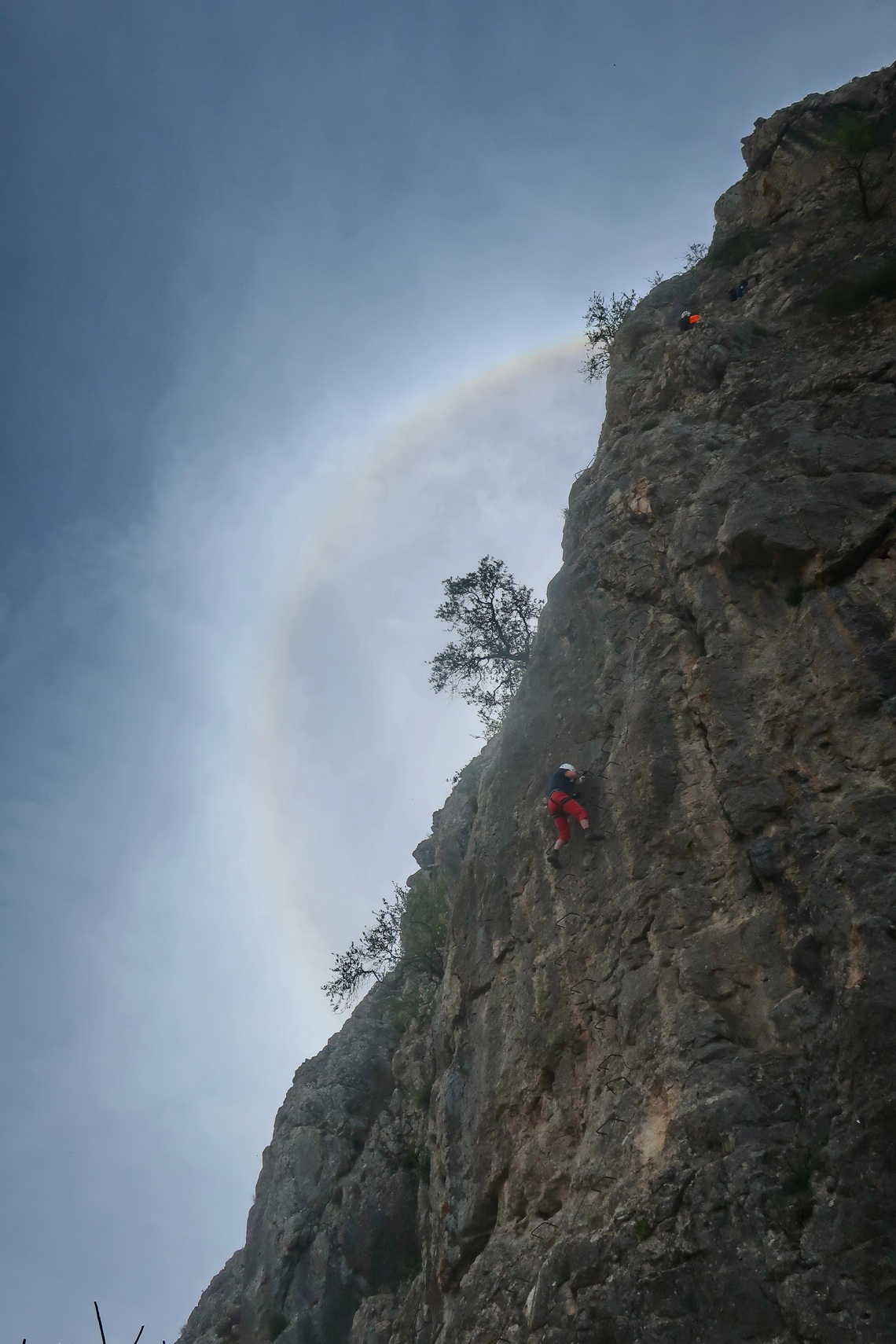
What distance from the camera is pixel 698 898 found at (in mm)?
13242

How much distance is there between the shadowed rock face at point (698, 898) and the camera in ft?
32.7

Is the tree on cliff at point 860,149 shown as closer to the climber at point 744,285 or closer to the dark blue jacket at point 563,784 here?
the climber at point 744,285

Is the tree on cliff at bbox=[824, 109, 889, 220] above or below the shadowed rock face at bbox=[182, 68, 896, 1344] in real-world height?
above

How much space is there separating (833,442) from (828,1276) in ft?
40.8

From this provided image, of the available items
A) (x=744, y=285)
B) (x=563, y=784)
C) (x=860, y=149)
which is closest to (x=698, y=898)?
(x=563, y=784)

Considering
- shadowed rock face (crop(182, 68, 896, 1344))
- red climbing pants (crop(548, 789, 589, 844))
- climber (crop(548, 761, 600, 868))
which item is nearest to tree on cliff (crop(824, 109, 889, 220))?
shadowed rock face (crop(182, 68, 896, 1344))

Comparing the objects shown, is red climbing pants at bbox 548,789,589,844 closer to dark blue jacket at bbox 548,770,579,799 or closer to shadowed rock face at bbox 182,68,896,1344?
dark blue jacket at bbox 548,770,579,799

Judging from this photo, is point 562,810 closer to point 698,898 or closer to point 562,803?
point 562,803

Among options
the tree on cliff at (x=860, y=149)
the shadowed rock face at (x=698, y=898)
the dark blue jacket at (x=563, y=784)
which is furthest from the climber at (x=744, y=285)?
the dark blue jacket at (x=563, y=784)

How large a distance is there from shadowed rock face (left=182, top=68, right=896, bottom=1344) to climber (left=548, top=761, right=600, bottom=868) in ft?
1.28

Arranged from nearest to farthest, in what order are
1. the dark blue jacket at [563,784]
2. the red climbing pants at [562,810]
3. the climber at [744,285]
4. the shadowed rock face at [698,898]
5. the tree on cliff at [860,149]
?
1. the shadowed rock face at [698,898]
2. the red climbing pants at [562,810]
3. the dark blue jacket at [563,784]
4. the tree on cliff at [860,149]
5. the climber at [744,285]

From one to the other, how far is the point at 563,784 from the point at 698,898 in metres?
3.55

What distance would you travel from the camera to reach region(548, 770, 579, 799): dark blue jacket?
52.4ft

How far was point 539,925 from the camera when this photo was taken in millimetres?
16109
